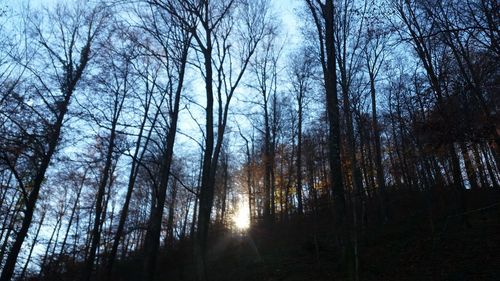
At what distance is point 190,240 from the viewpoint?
2170cm

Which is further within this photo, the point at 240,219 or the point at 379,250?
the point at 240,219

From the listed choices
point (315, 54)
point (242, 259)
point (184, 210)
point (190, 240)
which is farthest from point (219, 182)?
point (315, 54)

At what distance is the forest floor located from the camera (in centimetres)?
863

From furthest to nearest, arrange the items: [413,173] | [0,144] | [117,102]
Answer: [413,173] → [117,102] → [0,144]

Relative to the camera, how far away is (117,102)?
612 inches

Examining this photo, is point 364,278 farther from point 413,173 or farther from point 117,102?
point 413,173

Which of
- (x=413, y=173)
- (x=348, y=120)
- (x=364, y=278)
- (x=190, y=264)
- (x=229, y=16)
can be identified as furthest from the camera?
(x=413, y=173)

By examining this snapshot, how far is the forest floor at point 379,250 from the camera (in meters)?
8.63

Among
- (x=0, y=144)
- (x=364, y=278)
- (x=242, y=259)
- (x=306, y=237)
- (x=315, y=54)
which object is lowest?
(x=364, y=278)

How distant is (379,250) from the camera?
11.4 meters

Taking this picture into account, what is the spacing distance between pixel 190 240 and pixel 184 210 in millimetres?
10119

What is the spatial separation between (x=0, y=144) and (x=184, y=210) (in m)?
23.0

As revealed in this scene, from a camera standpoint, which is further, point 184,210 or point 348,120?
point 184,210

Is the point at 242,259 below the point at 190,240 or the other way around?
below
